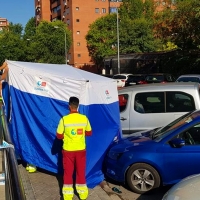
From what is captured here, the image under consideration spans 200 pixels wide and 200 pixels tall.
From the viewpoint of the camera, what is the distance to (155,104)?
7848mm

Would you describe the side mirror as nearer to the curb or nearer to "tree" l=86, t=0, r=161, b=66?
the curb

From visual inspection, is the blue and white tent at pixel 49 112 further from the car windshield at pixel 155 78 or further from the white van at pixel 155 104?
the car windshield at pixel 155 78

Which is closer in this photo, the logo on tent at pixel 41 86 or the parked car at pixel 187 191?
the parked car at pixel 187 191

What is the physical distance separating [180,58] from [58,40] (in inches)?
1413

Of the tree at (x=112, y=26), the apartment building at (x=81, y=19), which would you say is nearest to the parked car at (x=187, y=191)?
the tree at (x=112, y=26)

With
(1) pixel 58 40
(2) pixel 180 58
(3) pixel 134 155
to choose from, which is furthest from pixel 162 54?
(3) pixel 134 155

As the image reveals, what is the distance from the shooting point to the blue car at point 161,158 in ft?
17.3

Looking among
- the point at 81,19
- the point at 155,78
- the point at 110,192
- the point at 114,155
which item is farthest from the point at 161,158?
the point at 81,19

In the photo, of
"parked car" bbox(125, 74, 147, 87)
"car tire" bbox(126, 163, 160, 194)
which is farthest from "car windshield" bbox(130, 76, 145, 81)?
"car tire" bbox(126, 163, 160, 194)

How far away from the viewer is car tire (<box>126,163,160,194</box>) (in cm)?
550

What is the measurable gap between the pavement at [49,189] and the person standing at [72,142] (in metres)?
0.25

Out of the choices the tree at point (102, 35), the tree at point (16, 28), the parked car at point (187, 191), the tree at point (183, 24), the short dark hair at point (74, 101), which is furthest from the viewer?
the tree at point (16, 28)

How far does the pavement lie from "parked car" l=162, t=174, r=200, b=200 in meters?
1.82

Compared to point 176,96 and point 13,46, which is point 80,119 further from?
point 13,46
